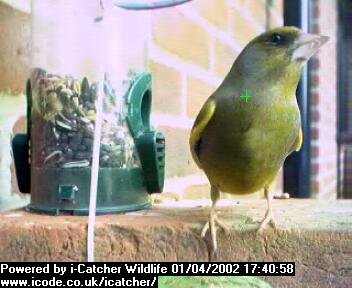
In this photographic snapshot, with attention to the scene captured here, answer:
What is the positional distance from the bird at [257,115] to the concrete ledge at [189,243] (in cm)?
5

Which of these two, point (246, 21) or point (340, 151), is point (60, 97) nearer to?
point (246, 21)

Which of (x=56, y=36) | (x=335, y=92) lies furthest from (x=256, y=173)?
(x=335, y=92)

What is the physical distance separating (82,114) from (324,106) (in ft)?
7.93

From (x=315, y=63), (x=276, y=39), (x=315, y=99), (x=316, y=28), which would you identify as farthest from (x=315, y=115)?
(x=276, y=39)

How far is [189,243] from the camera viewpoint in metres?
0.95

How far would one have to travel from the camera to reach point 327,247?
0.90 meters

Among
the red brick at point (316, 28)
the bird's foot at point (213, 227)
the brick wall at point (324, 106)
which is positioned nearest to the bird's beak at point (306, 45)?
the bird's foot at point (213, 227)

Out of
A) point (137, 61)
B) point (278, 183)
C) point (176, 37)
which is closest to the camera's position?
point (137, 61)

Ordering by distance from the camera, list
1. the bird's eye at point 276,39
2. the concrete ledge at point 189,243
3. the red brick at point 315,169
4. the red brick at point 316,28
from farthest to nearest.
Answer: the red brick at point 316,28 → the red brick at point 315,169 → the bird's eye at point 276,39 → the concrete ledge at point 189,243

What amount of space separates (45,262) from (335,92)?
310 cm

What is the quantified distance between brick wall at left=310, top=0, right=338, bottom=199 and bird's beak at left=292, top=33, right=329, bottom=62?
1.90 m

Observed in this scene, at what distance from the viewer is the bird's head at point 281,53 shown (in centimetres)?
99

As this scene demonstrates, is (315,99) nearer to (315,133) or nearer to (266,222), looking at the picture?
(315,133)

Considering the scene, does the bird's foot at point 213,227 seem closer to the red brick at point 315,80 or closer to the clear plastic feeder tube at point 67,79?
the clear plastic feeder tube at point 67,79
